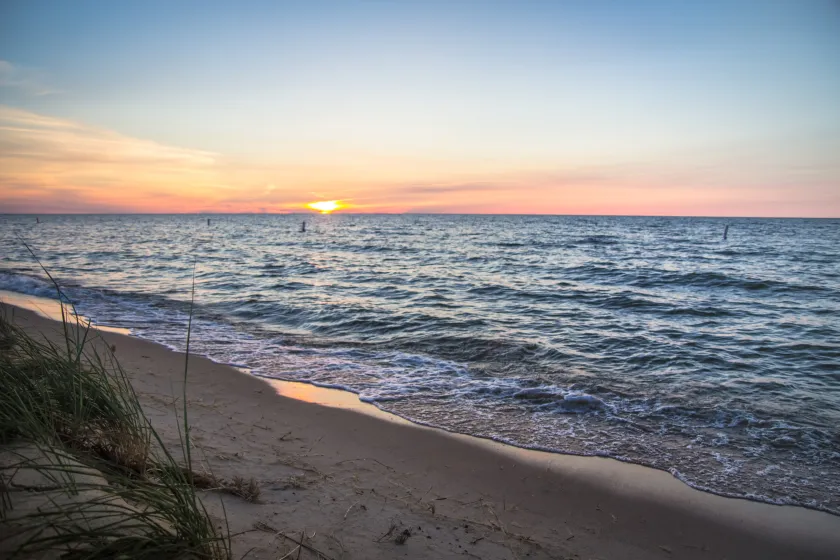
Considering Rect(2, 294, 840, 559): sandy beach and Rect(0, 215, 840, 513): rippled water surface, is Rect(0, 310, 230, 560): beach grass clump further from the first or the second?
Rect(0, 215, 840, 513): rippled water surface

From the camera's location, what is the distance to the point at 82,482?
2.55 metres

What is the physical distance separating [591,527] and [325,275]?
19170mm

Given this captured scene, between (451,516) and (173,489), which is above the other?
(173,489)

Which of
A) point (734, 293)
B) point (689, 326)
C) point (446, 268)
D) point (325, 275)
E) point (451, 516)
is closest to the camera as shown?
point (451, 516)

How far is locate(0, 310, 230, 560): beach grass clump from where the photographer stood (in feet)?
6.55

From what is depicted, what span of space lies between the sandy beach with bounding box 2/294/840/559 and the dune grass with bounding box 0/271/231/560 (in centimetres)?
75

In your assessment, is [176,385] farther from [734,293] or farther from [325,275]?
[734,293]

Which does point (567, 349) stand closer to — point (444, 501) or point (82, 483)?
point (444, 501)

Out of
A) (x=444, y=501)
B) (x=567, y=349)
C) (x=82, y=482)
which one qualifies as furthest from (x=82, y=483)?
(x=567, y=349)

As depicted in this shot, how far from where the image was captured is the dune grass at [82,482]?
200 cm

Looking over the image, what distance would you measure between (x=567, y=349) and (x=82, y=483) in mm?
9015

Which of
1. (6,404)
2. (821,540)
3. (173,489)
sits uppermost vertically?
(6,404)

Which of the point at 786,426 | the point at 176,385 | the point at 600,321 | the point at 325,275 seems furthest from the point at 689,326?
the point at 325,275

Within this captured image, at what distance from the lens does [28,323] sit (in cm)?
1062
